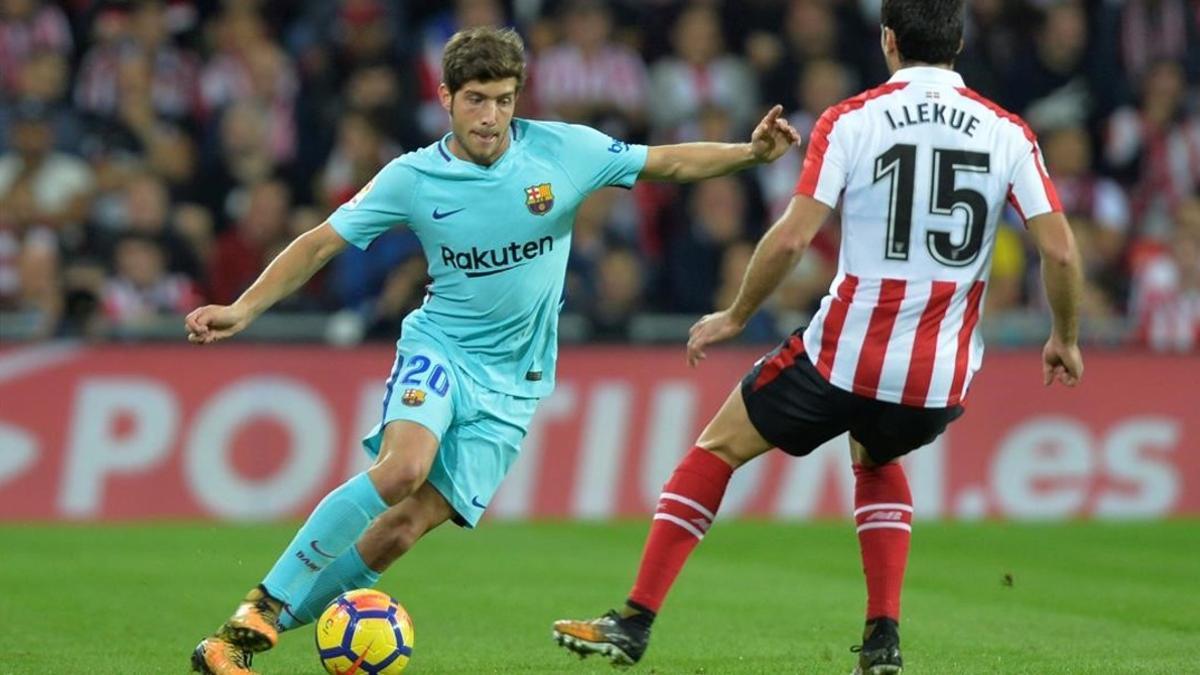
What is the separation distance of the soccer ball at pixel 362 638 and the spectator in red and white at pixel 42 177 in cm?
831

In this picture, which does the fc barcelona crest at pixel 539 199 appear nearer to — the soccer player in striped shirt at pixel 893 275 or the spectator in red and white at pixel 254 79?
the soccer player in striped shirt at pixel 893 275

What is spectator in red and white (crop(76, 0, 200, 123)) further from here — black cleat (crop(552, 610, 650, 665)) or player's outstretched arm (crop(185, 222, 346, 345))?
black cleat (crop(552, 610, 650, 665))

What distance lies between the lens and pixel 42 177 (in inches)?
581

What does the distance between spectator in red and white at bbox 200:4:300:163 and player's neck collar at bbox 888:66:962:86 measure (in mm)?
9937

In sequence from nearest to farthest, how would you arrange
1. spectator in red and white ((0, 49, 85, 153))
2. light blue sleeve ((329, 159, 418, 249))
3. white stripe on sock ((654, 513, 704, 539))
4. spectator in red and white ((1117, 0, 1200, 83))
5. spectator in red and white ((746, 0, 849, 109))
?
white stripe on sock ((654, 513, 704, 539)) → light blue sleeve ((329, 159, 418, 249)) → spectator in red and white ((0, 49, 85, 153)) → spectator in red and white ((746, 0, 849, 109)) → spectator in red and white ((1117, 0, 1200, 83))

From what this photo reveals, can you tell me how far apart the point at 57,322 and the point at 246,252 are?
63.2 inches

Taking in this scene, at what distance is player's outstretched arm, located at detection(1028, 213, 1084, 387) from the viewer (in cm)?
639

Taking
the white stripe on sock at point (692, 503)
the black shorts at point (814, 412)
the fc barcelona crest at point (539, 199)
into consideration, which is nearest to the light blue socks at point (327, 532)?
the white stripe on sock at point (692, 503)

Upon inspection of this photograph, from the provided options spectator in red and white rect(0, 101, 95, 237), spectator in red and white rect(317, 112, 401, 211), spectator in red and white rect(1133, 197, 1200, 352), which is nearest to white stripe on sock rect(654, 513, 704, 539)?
spectator in red and white rect(317, 112, 401, 211)

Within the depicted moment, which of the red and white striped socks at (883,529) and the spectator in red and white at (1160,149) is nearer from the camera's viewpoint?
the red and white striped socks at (883,529)

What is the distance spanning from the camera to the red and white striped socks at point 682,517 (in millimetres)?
6801

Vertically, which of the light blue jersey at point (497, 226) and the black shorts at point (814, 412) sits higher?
the light blue jersey at point (497, 226)

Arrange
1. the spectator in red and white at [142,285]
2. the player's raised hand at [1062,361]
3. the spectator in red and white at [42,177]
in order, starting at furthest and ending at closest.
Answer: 1. the spectator in red and white at [42,177]
2. the spectator in red and white at [142,285]
3. the player's raised hand at [1062,361]

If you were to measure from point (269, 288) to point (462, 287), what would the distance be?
2.35 ft
